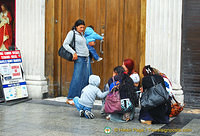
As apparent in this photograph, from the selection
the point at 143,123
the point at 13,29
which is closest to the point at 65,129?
the point at 143,123

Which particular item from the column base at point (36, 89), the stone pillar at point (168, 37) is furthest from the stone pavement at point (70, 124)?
the column base at point (36, 89)

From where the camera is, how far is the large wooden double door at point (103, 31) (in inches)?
331

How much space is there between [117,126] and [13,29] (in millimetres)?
5355

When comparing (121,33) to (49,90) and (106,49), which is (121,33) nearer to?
(106,49)

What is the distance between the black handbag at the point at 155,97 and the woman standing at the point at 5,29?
538cm

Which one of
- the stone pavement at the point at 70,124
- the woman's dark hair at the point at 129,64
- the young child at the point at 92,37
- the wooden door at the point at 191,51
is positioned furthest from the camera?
the young child at the point at 92,37

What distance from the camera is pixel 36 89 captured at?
898 cm

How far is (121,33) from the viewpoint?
338 inches

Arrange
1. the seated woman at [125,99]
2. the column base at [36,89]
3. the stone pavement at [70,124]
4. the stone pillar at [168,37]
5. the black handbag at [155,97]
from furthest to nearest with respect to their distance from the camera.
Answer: the column base at [36,89] → the stone pillar at [168,37] → the seated woman at [125,99] → the black handbag at [155,97] → the stone pavement at [70,124]

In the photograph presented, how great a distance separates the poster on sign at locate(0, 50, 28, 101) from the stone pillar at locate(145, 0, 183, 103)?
3393 mm

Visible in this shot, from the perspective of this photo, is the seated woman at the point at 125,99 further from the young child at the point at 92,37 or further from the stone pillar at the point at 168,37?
the young child at the point at 92,37

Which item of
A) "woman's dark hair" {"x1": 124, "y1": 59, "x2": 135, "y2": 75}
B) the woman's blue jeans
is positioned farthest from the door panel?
"woman's dark hair" {"x1": 124, "y1": 59, "x2": 135, "y2": 75}

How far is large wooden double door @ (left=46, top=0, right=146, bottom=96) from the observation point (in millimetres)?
8398

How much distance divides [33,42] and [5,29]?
156 cm
